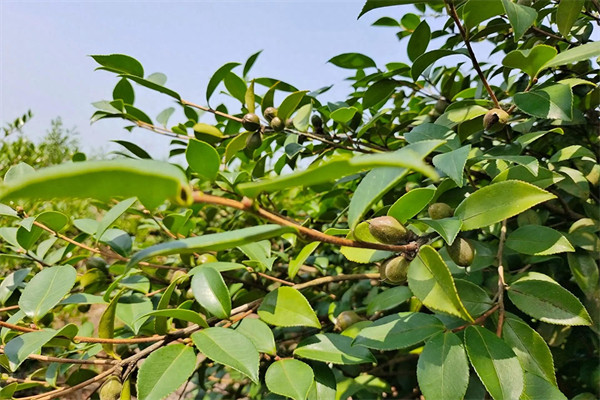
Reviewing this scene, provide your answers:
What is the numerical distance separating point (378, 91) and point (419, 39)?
0.47ft

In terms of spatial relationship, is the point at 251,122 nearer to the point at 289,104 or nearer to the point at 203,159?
the point at 289,104

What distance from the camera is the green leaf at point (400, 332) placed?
0.60 meters

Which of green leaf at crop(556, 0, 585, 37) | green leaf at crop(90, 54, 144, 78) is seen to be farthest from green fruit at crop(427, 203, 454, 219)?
green leaf at crop(90, 54, 144, 78)

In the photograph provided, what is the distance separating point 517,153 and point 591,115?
0.36m

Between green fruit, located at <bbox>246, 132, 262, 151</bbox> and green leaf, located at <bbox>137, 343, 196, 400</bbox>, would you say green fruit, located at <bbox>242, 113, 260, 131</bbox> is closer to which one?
green fruit, located at <bbox>246, 132, 262, 151</bbox>

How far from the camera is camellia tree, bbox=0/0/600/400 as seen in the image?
0.46 m

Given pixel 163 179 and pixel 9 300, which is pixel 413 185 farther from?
pixel 9 300

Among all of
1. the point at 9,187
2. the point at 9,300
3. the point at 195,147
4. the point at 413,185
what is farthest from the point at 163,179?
the point at 9,300

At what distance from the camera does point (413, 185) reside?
109 cm

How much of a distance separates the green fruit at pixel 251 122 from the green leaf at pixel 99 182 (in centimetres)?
71

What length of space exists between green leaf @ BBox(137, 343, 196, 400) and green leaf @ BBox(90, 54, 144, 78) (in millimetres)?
631

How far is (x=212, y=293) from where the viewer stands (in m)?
0.72

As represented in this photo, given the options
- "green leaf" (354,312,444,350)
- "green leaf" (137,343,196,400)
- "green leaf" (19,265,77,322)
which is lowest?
"green leaf" (354,312,444,350)

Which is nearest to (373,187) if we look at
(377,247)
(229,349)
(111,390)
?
(377,247)
